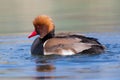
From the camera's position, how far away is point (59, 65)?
519 inches

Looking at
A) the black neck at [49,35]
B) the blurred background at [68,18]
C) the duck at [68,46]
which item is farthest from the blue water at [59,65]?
the blurred background at [68,18]

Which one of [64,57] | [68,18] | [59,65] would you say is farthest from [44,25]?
[68,18]

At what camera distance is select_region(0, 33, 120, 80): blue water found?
468 inches

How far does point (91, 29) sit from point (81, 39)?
5.55 meters

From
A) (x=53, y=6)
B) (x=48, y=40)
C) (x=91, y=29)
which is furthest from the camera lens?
(x=53, y=6)

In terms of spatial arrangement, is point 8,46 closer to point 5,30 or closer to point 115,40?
point 115,40

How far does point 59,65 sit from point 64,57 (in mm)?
1056

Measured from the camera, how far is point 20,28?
71.4 ft

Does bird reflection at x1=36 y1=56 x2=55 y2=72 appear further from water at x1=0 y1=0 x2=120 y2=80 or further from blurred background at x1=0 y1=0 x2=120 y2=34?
blurred background at x1=0 y1=0 x2=120 y2=34

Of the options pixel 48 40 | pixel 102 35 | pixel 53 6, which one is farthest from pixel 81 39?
pixel 53 6

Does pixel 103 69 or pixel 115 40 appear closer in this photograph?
pixel 103 69

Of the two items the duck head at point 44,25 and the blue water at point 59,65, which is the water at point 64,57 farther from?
the duck head at point 44,25

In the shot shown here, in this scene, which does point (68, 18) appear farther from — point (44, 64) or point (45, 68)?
point (45, 68)

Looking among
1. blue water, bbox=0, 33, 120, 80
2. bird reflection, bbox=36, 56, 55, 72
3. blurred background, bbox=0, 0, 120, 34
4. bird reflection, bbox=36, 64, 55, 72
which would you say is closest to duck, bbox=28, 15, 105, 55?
blue water, bbox=0, 33, 120, 80
